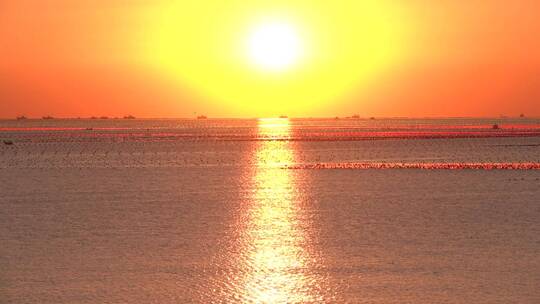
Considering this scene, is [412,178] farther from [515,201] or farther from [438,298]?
[438,298]

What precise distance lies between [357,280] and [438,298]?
1389 mm

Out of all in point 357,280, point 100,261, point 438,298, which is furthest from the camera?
point 100,261

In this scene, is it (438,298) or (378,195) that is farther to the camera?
(378,195)

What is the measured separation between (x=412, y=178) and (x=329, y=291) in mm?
18647

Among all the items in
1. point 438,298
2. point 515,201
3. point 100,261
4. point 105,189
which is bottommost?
point 438,298

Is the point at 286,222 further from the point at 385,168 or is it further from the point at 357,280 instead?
the point at 385,168

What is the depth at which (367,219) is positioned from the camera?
1717 centimetres

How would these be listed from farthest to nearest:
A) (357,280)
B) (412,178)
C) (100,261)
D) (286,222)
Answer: (412,178)
(286,222)
(100,261)
(357,280)

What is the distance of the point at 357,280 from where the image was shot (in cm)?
1102

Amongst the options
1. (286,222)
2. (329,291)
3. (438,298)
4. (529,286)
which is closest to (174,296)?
(329,291)

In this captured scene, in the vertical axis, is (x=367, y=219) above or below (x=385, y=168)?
below

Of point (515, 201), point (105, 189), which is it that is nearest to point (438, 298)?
point (515, 201)

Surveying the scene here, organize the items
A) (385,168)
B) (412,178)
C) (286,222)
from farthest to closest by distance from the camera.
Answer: (385,168) → (412,178) → (286,222)

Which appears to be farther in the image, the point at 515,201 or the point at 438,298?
the point at 515,201
